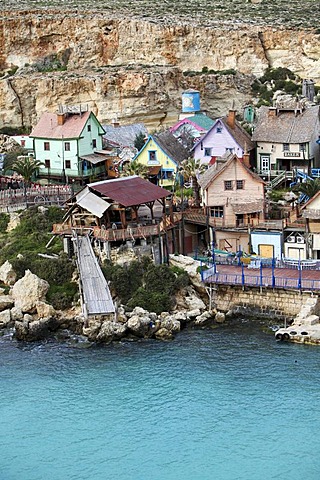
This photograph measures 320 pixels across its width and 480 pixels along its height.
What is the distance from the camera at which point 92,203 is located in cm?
5756

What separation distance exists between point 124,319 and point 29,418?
928 centimetres

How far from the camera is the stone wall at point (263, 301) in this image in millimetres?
52719

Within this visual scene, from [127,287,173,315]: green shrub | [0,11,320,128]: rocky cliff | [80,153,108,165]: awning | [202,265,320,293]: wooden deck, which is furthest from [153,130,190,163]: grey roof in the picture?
[127,287,173,315]: green shrub

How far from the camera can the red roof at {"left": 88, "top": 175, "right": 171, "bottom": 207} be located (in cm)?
5702

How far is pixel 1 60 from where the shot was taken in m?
93.4

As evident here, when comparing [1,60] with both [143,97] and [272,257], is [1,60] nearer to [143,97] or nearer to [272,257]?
[143,97]

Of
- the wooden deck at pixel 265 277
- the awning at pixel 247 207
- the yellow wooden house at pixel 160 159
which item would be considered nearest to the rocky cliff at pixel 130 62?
the yellow wooden house at pixel 160 159

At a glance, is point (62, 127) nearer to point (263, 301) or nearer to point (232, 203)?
point (232, 203)

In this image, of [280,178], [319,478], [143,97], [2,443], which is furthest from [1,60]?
[319,478]

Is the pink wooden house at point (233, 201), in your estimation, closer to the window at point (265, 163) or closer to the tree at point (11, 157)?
the window at point (265, 163)

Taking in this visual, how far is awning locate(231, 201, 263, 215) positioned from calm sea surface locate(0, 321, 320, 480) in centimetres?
911

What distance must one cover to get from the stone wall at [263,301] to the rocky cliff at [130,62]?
31.0 meters

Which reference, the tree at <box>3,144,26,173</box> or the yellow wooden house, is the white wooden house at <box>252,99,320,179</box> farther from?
the tree at <box>3,144,26,173</box>

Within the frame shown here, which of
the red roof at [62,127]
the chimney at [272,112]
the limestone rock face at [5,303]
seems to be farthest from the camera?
the red roof at [62,127]
